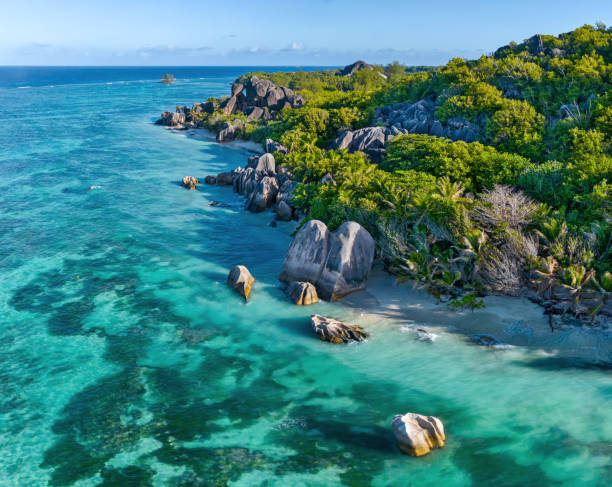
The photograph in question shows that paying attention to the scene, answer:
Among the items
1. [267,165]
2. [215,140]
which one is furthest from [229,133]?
[267,165]

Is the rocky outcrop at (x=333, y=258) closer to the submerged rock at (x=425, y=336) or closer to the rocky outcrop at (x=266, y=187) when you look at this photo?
the submerged rock at (x=425, y=336)

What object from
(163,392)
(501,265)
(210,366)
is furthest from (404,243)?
(163,392)

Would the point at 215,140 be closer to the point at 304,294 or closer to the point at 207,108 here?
the point at 207,108

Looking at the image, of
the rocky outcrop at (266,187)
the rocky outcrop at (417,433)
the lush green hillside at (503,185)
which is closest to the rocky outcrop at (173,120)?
the rocky outcrop at (266,187)

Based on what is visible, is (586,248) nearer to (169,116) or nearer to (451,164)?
(451,164)

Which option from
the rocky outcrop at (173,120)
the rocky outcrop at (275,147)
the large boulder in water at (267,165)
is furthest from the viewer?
the rocky outcrop at (173,120)

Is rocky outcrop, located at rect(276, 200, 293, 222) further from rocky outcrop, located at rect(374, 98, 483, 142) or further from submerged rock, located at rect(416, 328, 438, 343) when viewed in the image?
submerged rock, located at rect(416, 328, 438, 343)

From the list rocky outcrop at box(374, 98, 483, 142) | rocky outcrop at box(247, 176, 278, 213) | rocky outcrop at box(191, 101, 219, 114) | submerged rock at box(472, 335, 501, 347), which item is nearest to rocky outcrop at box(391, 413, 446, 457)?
submerged rock at box(472, 335, 501, 347)
